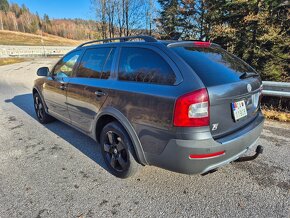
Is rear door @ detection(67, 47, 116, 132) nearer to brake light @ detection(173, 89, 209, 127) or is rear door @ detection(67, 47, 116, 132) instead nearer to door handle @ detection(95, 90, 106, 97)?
door handle @ detection(95, 90, 106, 97)

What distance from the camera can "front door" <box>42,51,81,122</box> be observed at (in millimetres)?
3881

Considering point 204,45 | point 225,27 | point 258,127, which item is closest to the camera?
point 258,127

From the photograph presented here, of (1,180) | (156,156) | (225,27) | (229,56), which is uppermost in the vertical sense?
(225,27)

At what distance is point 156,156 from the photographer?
238 cm

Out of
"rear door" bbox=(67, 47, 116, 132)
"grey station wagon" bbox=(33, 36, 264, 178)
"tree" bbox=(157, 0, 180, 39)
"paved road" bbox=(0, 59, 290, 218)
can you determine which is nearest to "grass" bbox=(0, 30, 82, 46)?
"tree" bbox=(157, 0, 180, 39)

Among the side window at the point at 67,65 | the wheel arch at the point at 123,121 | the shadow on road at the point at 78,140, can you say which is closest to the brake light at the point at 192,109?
the wheel arch at the point at 123,121

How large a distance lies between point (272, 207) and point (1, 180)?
3.35 metres

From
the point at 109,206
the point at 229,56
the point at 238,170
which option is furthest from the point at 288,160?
the point at 109,206

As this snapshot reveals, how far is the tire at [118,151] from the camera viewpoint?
8.90 feet

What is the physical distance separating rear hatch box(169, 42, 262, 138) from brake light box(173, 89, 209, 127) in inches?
2.9

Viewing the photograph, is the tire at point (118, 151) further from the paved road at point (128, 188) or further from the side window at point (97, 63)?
the side window at point (97, 63)

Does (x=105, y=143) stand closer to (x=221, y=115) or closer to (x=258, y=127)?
(x=221, y=115)

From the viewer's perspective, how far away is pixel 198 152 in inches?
83.9

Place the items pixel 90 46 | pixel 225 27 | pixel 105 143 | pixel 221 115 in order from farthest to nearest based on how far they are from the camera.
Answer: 1. pixel 225 27
2. pixel 90 46
3. pixel 105 143
4. pixel 221 115
